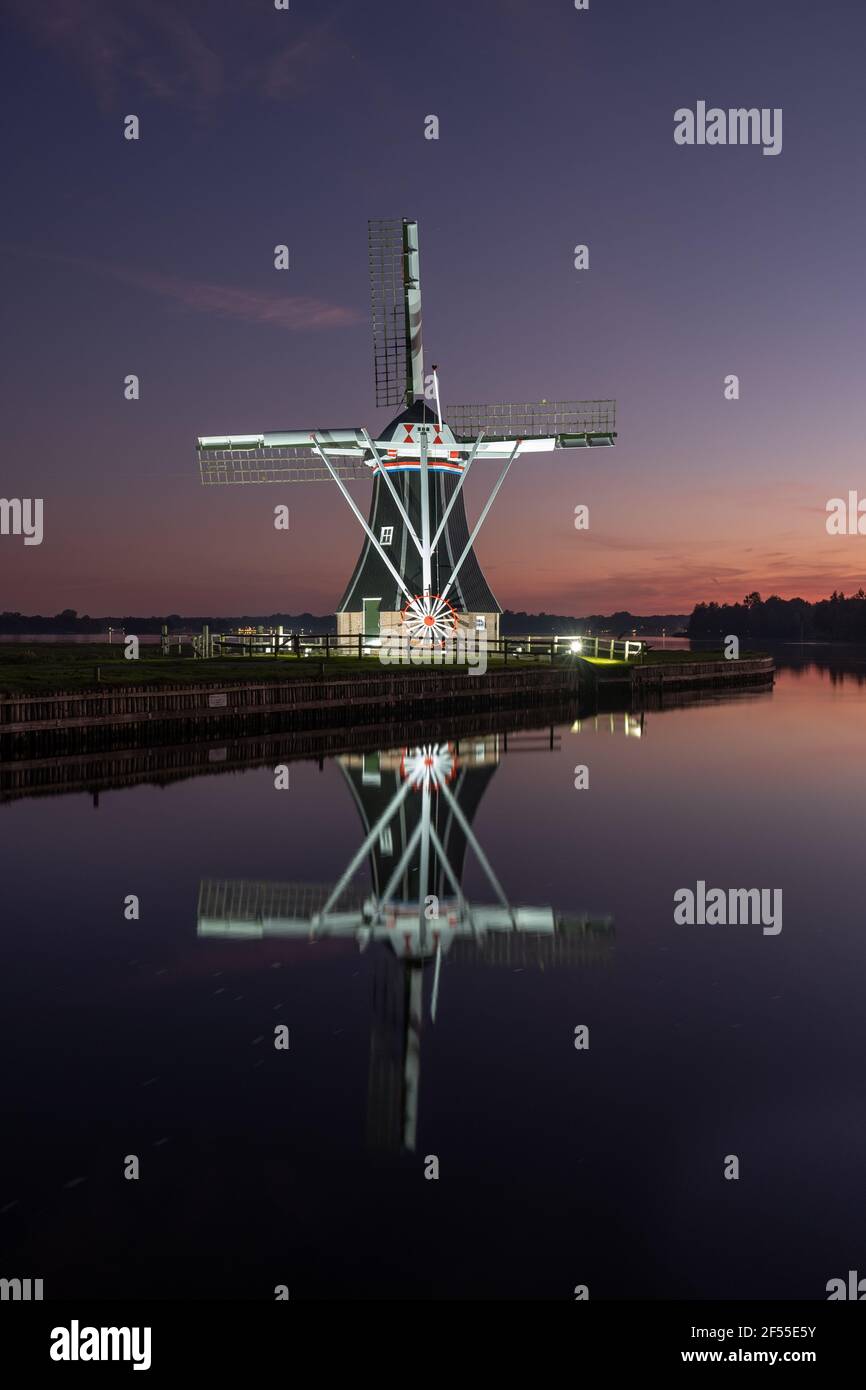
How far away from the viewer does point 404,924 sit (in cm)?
1230

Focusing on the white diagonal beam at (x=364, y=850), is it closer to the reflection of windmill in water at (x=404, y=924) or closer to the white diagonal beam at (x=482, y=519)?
the reflection of windmill in water at (x=404, y=924)

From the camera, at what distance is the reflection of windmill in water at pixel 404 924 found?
317 inches

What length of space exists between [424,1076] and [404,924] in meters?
4.54

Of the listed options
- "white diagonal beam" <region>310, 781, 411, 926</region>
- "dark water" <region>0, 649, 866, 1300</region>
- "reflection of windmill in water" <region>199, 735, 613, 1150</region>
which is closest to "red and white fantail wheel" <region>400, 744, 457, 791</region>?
"white diagonal beam" <region>310, 781, 411, 926</region>

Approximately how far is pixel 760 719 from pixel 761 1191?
43259 millimetres

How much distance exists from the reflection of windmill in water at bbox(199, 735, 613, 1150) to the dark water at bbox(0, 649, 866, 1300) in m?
0.06

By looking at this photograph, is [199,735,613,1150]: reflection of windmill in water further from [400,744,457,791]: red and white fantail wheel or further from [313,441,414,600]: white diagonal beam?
[313,441,414,600]: white diagonal beam

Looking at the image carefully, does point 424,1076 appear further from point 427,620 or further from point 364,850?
point 427,620

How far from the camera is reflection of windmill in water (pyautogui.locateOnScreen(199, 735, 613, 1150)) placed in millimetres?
8062

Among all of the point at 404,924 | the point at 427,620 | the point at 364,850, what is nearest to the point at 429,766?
the point at 364,850

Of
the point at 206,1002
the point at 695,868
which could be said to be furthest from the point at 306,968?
the point at 695,868

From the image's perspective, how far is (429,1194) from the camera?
6.09 m
